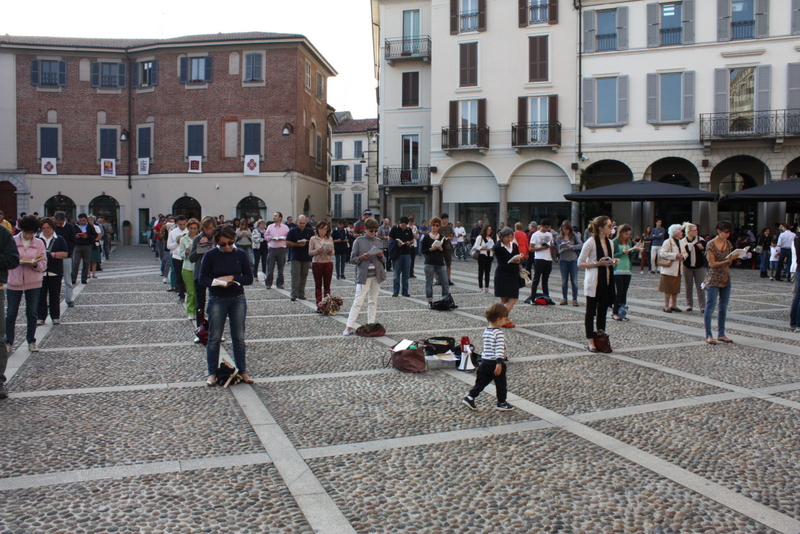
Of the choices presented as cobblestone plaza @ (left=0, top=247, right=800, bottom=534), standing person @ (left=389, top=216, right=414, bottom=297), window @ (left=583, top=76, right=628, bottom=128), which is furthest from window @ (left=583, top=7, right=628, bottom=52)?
cobblestone plaza @ (left=0, top=247, right=800, bottom=534)

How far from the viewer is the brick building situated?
1454 inches

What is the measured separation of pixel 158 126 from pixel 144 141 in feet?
4.27

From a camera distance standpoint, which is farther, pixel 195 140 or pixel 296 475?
pixel 195 140

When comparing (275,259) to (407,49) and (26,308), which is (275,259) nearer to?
(26,308)

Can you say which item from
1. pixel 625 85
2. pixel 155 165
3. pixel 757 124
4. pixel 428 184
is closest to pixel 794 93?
pixel 757 124

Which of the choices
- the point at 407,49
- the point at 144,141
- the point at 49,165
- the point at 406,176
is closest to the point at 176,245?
the point at 406,176

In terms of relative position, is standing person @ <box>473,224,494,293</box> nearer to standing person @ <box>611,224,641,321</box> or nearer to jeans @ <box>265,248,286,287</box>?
standing person @ <box>611,224,641,321</box>

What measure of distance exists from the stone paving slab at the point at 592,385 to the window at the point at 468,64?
2642 cm

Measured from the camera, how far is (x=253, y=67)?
36.9 m

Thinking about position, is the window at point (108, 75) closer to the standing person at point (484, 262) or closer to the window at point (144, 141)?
the window at point (144, 141)

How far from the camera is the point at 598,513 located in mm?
3941

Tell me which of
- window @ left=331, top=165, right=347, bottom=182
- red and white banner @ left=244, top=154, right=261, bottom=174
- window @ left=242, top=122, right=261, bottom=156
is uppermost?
window @ left=331, top=165, right=347, bottom=182

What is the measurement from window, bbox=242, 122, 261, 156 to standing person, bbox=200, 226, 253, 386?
31.1 m

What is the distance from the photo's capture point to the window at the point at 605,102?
30.0 metres
